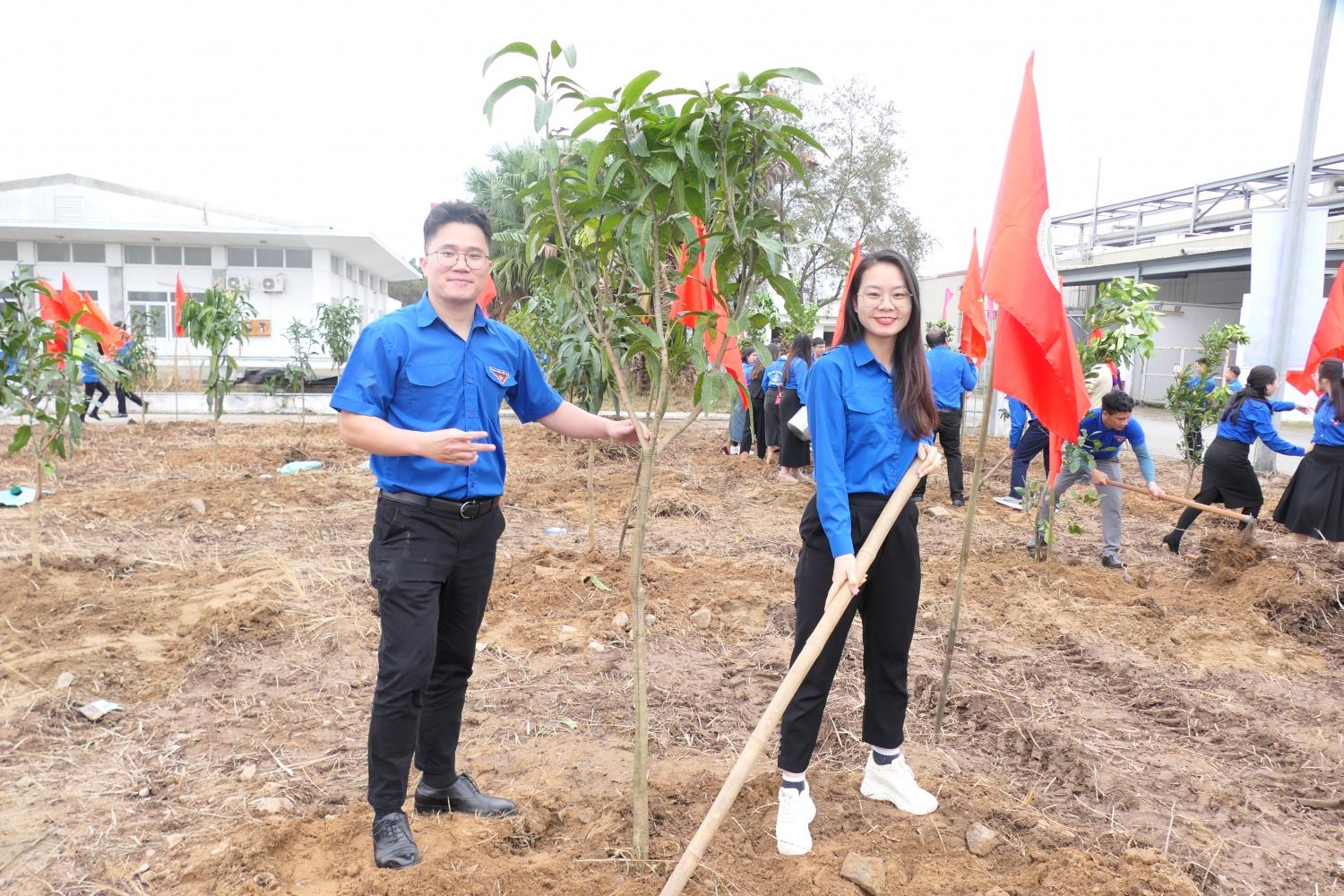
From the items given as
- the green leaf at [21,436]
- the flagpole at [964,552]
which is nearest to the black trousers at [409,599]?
the flagpole at [964,552]

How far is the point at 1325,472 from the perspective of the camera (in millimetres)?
5746

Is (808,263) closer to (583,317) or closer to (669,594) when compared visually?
(669,594)

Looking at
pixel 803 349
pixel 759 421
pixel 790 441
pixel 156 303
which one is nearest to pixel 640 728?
pixel 803 349

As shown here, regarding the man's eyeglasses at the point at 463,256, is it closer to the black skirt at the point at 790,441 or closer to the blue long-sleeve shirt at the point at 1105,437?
the blue long-sleeve shirt at the point at 1105,437

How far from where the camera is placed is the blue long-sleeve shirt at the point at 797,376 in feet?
29.2

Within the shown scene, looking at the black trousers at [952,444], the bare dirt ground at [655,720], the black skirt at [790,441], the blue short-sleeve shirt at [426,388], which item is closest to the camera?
the blue short-sleeve shirt at [426,388]

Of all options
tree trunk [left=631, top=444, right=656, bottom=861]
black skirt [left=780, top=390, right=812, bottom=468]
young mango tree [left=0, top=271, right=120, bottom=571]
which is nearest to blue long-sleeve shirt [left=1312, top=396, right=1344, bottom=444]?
black skirt [left=780, top=390, right=812, bottom=468]

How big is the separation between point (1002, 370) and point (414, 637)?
2.50 m

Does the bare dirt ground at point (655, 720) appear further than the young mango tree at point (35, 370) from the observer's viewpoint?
No

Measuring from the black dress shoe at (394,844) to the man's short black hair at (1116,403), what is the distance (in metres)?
5.16

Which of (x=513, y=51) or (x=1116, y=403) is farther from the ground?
(x=513, y=51)

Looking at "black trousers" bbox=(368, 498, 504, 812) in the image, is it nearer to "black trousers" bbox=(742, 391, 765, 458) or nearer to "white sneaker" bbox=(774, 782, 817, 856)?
"white sneaker" bbox=(774, 782, 817, 856)

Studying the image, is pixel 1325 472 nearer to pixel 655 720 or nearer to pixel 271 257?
pixel 655 720

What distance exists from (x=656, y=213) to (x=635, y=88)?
32cm
